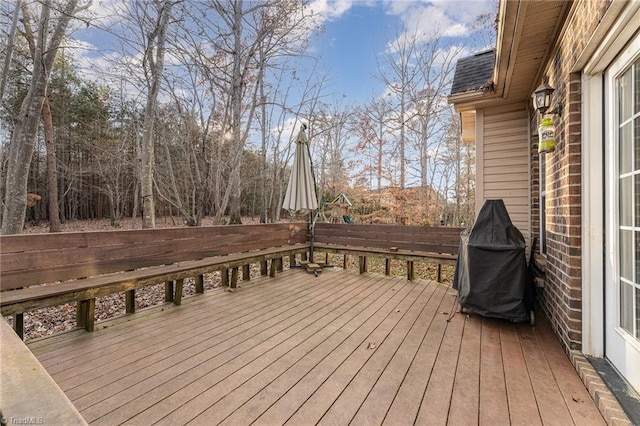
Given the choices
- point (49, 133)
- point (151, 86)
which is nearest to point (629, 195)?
point (151, 86)

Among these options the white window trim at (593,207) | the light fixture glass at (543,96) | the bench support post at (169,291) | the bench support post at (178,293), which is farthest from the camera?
the bench support post at (169,291)

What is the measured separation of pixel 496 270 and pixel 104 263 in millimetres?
3956

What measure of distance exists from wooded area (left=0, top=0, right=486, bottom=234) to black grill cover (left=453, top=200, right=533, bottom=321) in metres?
5.26

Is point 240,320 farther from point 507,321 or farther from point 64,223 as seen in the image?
point 64,223

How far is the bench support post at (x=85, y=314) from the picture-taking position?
2.60 metres

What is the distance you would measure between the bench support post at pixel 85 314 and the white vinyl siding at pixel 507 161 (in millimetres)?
4871

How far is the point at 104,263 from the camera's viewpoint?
296 cm

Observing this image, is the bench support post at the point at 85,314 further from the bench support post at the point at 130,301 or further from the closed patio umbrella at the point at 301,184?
the closed patio umbrella at the point at 301,184

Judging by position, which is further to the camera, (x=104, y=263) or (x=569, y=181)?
(x=104, y=263)

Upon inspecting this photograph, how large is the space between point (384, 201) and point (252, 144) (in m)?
5.92

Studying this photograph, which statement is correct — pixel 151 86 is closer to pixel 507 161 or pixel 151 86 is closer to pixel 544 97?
pixel 544 97

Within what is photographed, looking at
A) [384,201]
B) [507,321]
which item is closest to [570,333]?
[507,321]

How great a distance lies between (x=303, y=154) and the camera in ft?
17.4

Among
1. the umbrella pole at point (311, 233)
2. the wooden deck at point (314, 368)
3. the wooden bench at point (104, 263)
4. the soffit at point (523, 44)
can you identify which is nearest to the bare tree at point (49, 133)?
the wooden bench at point (104, 263)
